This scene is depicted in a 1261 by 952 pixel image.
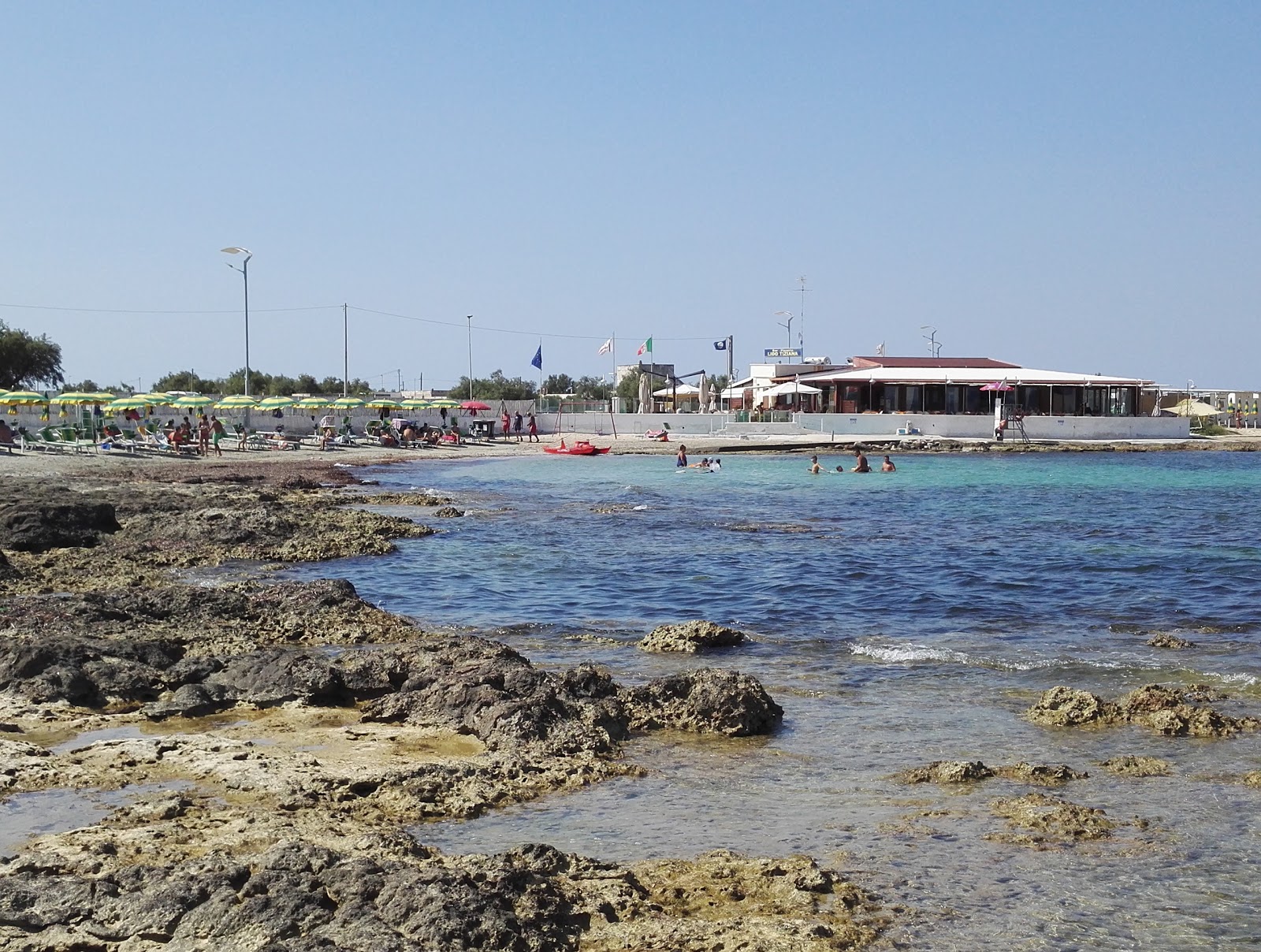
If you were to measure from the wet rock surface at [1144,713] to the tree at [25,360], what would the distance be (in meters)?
76.8

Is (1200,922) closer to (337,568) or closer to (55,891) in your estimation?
(55,891)

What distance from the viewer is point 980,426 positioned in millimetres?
58438

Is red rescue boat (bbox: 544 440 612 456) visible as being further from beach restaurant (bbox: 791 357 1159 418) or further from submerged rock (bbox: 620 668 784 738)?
submerged rock (bbox: 620 668 784 738)

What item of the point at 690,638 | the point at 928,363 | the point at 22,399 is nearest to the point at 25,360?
the point at 22,399

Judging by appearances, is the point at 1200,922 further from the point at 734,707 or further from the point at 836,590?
the point at 836,590

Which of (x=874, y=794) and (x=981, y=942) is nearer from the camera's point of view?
(x=981, y=942)

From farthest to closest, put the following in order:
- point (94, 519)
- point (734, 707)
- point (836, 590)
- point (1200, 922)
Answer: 1. point (94, 519)
2. point (836, 590)
3. point (734, 707)
4. point (1200, 922)

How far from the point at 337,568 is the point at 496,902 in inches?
515

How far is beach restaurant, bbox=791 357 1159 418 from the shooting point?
63.2m

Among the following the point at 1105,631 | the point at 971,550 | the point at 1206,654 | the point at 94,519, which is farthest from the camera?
the point at 971,550

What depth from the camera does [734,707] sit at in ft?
28.5

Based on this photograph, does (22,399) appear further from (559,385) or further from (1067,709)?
(559,385)

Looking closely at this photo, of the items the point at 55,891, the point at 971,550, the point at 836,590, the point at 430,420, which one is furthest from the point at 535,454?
the point at 55,891

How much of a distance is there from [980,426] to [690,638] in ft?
163
